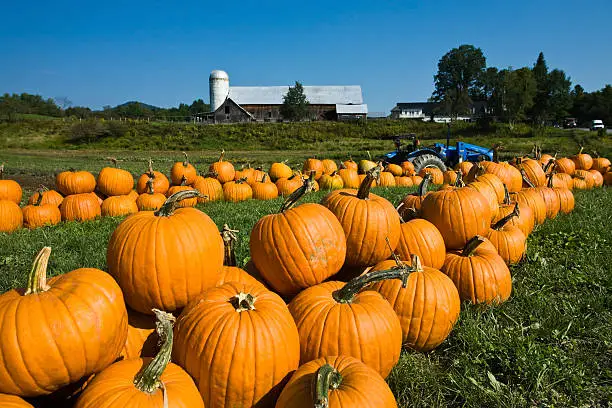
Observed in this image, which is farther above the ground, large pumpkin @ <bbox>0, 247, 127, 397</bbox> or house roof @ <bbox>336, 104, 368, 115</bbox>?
house roof @ <bbox>336, 104, 368, 115</bbox>

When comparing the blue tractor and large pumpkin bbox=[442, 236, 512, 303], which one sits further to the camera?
the blue tractor

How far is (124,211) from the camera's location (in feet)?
24.2

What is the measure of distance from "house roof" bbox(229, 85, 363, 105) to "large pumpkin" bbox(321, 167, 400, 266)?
6293 cm

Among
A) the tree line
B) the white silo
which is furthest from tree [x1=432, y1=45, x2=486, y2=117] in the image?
the white silo

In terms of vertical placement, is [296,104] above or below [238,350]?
above

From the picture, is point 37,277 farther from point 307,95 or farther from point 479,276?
point 307,95

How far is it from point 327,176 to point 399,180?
207 cm

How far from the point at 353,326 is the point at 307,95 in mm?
66270

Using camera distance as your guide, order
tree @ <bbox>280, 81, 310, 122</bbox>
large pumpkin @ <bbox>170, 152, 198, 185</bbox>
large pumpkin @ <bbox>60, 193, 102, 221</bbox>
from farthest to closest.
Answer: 1. tree @ <bbox>280, 81, 310, 122</bbox>
2. large pumpkin @ <bbox>170, 152, 198, 185</bbox>
3. large pumpkin @ <bbox>60, 193, 102, 221</bbox>

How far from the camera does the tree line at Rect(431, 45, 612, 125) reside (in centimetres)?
4341

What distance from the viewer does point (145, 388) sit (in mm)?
1703

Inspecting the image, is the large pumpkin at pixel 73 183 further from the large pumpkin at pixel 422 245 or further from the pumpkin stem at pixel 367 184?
the large pumpkin at pixel 422 245

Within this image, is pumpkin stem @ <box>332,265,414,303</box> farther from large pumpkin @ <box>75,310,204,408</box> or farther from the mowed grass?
large pumpkin @ <box>75,310,204,408</box>

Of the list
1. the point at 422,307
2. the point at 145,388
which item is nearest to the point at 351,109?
the point at 422,307
